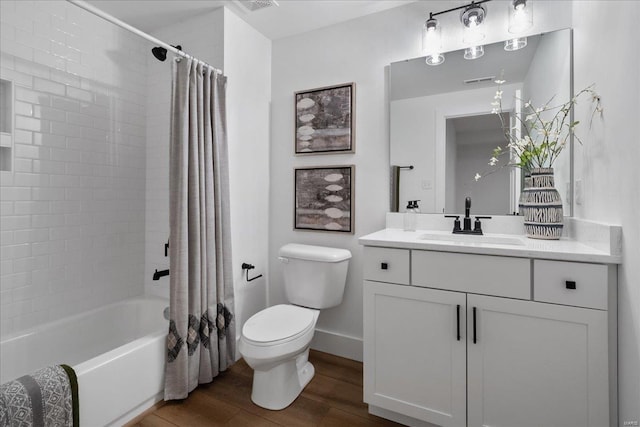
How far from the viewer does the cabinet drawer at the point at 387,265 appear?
1505 millimetres

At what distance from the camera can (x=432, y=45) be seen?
6.46ft

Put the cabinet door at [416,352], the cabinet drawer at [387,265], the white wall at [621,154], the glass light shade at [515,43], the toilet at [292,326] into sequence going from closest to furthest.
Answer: the white wall at [621,154]
the cabinet door at [416,352]
the cabinet drawer at [387,265]
the toilet at [292,326]
the glass light shade at [515,43]

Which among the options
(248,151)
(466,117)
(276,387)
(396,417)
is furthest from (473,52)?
(276,387)

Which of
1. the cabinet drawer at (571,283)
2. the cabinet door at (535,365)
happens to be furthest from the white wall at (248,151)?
the cabinet drawer at (571,283)

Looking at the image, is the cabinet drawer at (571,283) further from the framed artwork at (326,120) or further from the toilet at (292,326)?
the framed artwork at (326,120)

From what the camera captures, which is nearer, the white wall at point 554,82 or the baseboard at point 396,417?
the baseboard at point 396,417

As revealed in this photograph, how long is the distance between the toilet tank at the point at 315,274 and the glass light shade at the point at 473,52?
1444 mm

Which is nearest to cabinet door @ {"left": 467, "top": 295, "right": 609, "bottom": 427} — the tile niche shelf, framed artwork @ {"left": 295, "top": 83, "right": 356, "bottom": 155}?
framed artwork @ {"left": 295, "top": 83, "right": 356, "bottom": 155}

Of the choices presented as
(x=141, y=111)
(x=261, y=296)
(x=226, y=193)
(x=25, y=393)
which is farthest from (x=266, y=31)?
(x=25, y=393)

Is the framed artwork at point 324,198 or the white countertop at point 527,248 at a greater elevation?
the framed artwork at point 324,198

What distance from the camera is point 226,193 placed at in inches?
79.0

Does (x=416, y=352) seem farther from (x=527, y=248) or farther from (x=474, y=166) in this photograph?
(x=474, y=166)

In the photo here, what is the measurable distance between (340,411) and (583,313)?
1.24 m

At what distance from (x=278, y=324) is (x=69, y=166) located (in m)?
1.71
